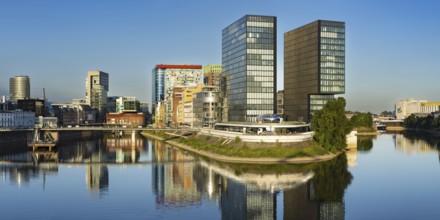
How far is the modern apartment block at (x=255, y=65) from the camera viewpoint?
17488 centimetres

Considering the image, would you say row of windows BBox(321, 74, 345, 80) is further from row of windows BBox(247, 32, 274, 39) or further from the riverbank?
the riverbank

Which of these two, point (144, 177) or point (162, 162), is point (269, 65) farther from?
point (144, 177)

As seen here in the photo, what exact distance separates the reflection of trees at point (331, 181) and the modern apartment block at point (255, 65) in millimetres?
60667

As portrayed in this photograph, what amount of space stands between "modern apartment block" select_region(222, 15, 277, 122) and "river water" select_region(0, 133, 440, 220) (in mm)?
54366

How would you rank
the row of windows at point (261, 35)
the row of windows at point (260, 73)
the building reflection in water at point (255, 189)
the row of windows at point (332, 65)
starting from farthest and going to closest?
the row of windows at point (332, 65) < the row of windows at point (260, 73) < the row of windows at point (261, 35) < the building reflection in water at point (255, 189)

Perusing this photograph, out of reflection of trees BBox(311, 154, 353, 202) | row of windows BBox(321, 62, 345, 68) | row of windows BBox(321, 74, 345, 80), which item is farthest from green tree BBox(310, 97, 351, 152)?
row of windows BBox(321, 62, 345, 68)

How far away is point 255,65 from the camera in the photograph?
581 ft

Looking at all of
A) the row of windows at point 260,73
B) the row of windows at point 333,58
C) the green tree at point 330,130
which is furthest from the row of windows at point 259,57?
the green tree at point 330,130

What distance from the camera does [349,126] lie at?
158 meters

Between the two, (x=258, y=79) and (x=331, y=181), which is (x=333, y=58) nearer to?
(x=258, y=79)

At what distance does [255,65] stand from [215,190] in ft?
325

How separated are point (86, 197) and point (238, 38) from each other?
117067 mm

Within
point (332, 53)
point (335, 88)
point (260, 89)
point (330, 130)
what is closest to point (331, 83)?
point (335, 88)

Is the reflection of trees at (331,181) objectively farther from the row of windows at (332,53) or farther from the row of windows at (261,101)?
the row of windows at (332,53)
